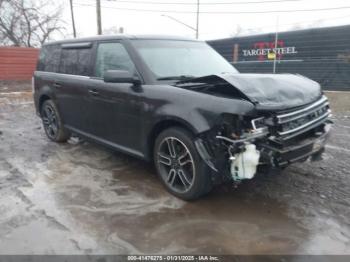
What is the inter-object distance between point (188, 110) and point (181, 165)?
653 millimetres

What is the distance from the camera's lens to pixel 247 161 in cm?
316

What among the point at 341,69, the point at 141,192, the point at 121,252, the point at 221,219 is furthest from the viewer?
the point at 341,69

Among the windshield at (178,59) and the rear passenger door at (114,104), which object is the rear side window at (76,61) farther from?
the windshield at (178,59)

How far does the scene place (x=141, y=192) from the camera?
4031 mm

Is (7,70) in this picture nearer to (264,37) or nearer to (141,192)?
(264,37)

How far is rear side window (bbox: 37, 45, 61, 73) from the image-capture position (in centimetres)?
588

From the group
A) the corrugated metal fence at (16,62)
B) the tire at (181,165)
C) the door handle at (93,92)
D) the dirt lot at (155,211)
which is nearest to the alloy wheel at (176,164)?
the tire at (181,165)

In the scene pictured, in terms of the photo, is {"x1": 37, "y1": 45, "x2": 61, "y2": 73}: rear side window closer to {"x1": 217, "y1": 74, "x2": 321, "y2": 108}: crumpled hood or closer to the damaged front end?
{"x1": 217, "y1": 74, "x2": 321, "y2": 108}: crumpled hood

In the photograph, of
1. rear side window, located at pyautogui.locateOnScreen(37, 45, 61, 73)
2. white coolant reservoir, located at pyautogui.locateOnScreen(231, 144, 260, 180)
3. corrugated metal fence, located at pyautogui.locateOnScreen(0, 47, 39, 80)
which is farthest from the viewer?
corrugated metal fence, located at pyautogui.locateOnScreen(0, 47, 39, 80)

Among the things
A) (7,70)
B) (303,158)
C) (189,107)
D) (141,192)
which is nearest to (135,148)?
(141,192)

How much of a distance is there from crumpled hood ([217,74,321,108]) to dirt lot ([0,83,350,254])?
1.10 metres

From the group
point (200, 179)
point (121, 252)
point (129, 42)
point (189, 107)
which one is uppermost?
point (129, 42)

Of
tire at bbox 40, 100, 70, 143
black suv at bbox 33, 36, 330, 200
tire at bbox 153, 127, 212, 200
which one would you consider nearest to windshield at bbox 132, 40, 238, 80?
black suv at bbox 33, 36, 330, 200

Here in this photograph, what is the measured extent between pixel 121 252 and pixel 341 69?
1614 cm
